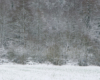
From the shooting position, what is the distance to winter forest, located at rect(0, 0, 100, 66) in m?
20.5

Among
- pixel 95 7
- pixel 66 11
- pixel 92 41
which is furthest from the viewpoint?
pixel 66 11

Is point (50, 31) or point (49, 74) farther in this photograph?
point (50, 31)

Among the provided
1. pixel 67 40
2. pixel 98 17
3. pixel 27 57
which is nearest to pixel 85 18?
pixel 98 17

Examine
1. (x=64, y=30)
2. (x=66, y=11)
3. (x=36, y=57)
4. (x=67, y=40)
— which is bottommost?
(x=36, y=57)

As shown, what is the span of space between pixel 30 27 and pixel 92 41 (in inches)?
436

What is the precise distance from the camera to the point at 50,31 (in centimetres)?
2375

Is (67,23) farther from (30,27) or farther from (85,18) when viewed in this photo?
(30,27)

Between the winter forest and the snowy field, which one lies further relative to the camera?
the winter forest

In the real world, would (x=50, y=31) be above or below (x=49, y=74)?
above

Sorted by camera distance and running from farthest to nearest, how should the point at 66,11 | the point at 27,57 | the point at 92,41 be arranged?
the point at 66,11 → the point at 92,41 → the point at 27,57

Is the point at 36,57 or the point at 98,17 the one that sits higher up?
the point at 98,17

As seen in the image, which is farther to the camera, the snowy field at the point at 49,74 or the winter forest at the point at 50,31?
the winter forest at the point at 50,31

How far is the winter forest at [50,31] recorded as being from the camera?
2050 cm

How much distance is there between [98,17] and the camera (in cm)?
2339
